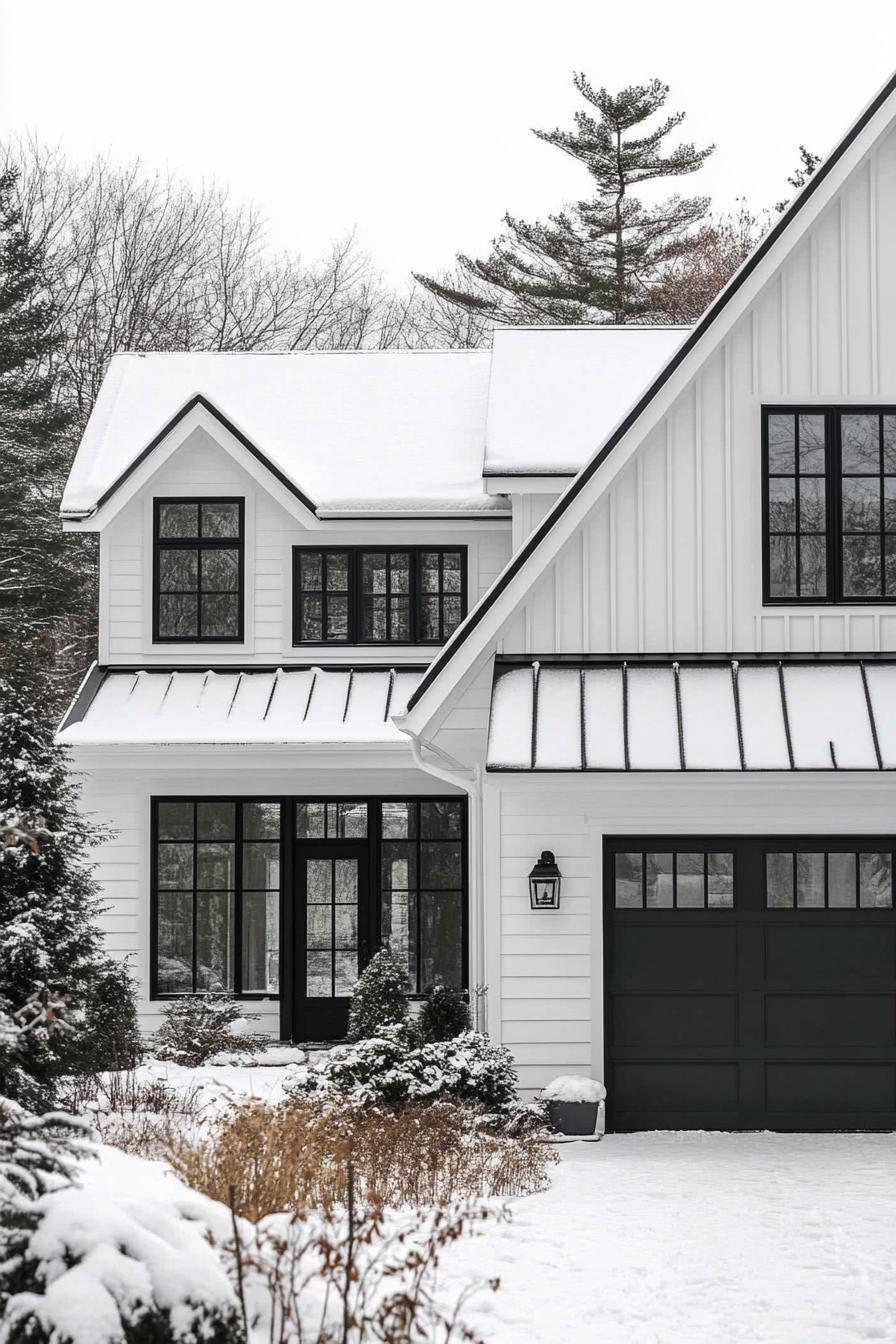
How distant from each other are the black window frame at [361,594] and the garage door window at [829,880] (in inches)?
232

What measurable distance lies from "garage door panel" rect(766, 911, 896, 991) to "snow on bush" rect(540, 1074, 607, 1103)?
1630mm

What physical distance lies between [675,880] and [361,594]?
A: 20.4 feet

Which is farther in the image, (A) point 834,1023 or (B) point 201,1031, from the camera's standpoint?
(B) point 201,1031

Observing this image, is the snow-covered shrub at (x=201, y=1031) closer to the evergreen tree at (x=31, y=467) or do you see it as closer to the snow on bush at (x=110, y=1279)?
the snow on bush at (x=110, y=1279)

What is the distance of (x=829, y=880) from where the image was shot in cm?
1219

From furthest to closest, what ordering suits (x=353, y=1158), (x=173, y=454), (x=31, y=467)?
(x=31, y=467)
(x=173, y=454)
(x=353, y=1158)

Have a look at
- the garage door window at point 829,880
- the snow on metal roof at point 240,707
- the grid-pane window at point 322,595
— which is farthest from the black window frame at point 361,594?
the garage door window at point 829,880

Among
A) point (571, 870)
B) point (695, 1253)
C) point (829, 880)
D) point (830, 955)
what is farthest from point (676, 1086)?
point (695, 1253)

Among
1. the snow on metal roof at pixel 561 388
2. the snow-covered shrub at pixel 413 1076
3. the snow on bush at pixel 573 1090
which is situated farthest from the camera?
the snow on metal roof at pixel 561 388

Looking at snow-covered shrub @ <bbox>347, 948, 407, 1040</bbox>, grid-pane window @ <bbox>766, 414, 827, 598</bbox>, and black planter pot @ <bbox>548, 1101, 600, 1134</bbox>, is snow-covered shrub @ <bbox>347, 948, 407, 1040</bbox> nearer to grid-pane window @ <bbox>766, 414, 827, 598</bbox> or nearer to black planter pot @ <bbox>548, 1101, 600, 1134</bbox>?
black planter pot @ <bbox>548, 1101, 600, 1134</bbox>

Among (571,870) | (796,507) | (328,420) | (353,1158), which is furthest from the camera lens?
(328,420)

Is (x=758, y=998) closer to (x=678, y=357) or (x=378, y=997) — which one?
(x=378, y=997)

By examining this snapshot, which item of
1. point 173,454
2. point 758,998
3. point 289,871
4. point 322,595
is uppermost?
point 173,454

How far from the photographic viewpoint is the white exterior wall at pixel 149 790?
1619cm
